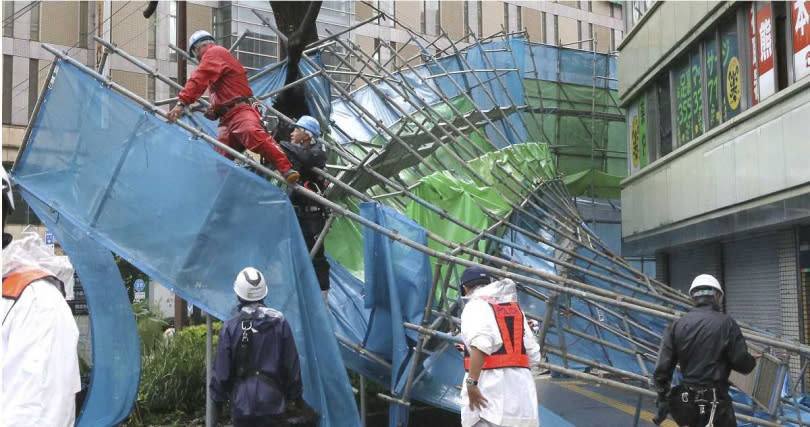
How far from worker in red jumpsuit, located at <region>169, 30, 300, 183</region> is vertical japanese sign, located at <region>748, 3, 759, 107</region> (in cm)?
702

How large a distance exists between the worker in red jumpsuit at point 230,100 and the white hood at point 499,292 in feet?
7.40

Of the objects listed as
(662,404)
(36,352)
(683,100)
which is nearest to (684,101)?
(683,100)

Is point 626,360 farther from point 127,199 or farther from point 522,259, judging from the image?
point 127,199

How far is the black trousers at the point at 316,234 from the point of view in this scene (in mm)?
7727

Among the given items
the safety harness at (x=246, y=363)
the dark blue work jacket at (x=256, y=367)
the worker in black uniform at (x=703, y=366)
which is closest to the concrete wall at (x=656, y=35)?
the worker in black uniform at (x=703, y=366)

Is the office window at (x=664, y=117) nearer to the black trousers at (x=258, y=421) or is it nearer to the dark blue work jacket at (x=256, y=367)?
the dark blue work jacket at (x=256, y=367)

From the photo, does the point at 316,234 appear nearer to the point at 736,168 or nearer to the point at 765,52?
the point at 736,168

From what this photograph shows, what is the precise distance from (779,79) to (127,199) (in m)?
8.19

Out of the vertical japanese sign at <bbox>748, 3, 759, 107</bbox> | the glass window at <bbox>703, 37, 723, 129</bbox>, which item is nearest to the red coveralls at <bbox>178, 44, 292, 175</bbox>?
the vertical japanese sign at <bbox>748, 3, 759, 107</bbox>

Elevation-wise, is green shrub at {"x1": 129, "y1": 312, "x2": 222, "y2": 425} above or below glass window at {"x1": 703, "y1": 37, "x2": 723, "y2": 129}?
below

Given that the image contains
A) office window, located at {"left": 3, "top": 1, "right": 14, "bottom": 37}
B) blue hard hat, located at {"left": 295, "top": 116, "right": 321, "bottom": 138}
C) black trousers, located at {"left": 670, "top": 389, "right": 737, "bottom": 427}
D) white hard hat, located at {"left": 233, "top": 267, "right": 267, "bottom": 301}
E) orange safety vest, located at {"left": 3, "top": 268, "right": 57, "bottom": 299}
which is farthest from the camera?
office window, located at {"left": 3, "top": 1, "right": 14, "bottom": 37}

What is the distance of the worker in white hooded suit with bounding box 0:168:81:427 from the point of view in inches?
127

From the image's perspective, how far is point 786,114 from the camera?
979 cm

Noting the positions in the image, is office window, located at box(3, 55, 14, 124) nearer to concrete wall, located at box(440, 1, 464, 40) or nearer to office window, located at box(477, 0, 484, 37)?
concrete wall, located at box(440, 1, 464, 40)
